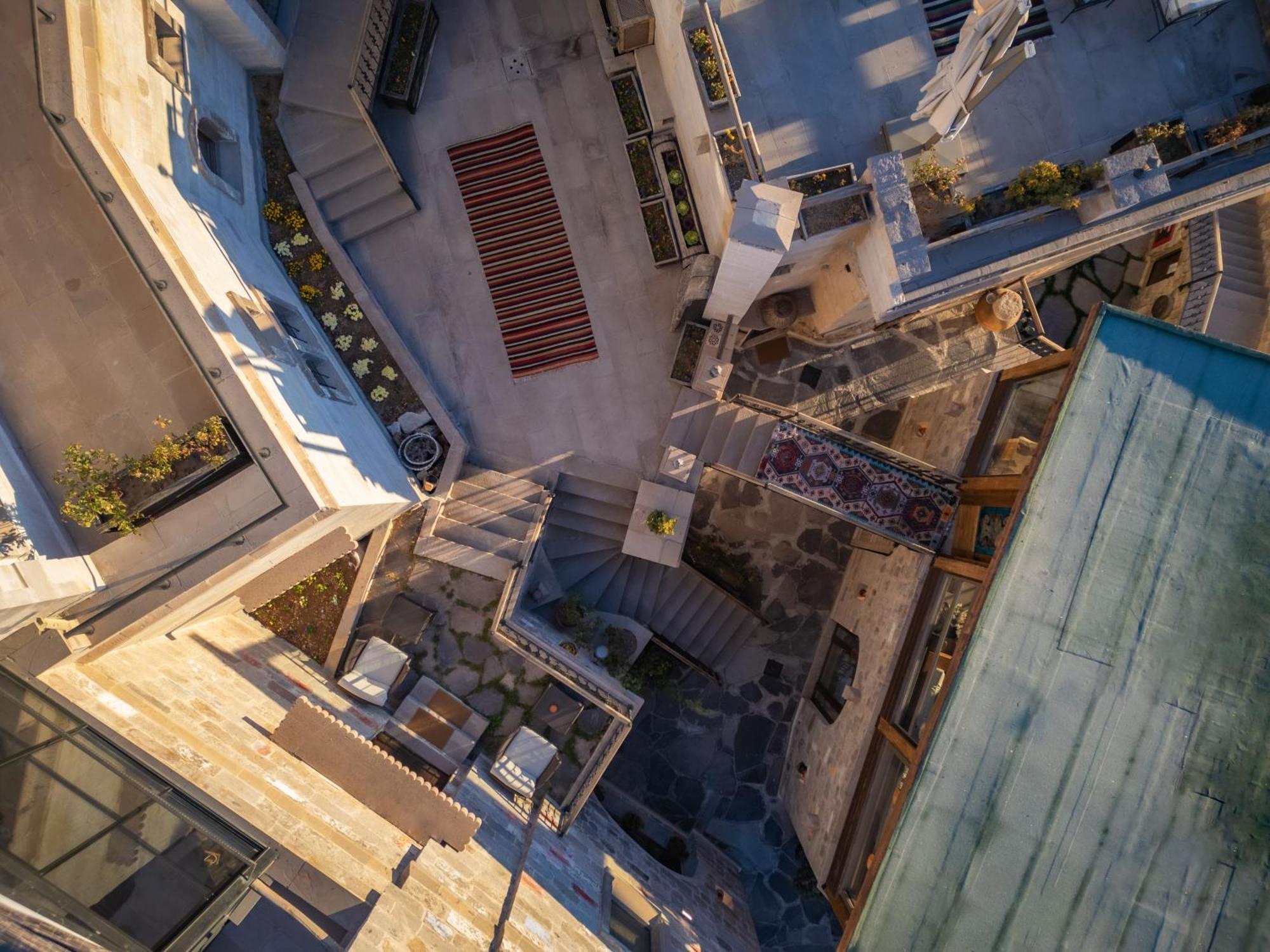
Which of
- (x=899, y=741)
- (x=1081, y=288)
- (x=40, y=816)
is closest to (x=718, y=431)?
(x=899, y=741)

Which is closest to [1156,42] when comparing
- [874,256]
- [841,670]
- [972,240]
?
[972,240]

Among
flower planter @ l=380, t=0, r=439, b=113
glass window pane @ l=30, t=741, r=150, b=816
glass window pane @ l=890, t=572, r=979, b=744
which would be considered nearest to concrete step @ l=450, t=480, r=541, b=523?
glass window pane @ l=30, t=741, r=150, b=816

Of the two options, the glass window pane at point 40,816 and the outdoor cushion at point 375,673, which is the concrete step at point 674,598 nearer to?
the outdoor cushion at point 375,673

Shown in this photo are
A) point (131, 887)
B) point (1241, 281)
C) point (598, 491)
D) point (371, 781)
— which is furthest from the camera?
point (1241, 281)

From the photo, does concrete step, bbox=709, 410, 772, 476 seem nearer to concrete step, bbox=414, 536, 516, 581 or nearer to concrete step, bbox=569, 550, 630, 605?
concrete step, bbox=569, 550, 630, 605

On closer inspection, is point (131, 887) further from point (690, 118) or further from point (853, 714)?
point (690, 118)

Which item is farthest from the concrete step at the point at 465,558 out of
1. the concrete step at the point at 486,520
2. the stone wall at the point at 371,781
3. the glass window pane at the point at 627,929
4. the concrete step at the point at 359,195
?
the concrete step at the point at 359,195
